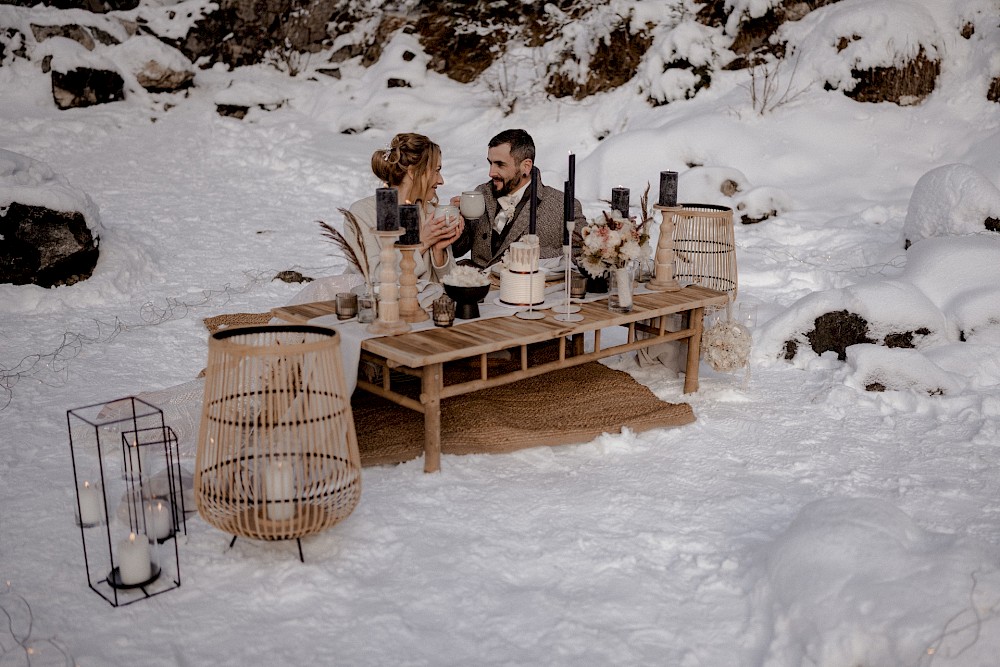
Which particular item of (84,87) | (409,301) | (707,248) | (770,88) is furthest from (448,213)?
(84,87)

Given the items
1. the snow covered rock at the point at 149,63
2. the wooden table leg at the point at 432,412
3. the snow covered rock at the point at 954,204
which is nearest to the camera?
the wooden table leg at the point at 432,412

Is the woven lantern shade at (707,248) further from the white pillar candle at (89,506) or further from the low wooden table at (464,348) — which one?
the white pillar candle at (89,506)

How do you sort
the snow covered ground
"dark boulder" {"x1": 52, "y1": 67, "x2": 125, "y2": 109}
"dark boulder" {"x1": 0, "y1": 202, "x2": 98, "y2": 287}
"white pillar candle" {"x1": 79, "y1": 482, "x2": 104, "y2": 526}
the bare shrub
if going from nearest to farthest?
the snow covered ground → "white pillar candle" {"x1": 79, "y1": 482, "x2": 104, "y2": 526} → "dark boulder" {"x1": 0, "y1": 202, "x2": 98, "y2": 287} → the bare shrub → "dark boulder" {"x1": 52, "y1": 67, "x2": 125, "y2": 109}

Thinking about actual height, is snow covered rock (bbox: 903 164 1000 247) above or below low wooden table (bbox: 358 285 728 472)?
above

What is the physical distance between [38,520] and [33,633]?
86 centimetres

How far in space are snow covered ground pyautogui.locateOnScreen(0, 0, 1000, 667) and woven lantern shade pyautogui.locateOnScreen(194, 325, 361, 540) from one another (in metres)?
0.21

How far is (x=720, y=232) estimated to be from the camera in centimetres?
581

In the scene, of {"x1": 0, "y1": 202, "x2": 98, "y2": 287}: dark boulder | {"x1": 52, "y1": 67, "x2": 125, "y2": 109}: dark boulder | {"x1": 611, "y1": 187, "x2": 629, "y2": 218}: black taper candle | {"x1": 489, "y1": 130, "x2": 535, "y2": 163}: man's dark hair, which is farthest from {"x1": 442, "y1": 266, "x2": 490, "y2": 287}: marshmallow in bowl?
{"x1": 52, "y1": 67, "x2": 125, "y2": 109}: dark boulder

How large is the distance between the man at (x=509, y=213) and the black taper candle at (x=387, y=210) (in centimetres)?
178

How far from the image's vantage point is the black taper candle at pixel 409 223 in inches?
158

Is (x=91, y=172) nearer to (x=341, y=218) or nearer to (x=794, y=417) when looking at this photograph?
(x=341, y=218)

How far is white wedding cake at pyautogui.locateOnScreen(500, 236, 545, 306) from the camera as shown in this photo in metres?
4.46

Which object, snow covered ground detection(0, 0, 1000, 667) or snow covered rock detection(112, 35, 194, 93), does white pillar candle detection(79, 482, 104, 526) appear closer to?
snow covered ground detection(0, 0, 1000, 667)

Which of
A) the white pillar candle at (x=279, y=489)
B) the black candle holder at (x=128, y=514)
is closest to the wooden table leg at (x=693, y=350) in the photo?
the white pillar candle at (x=279, y=489)
